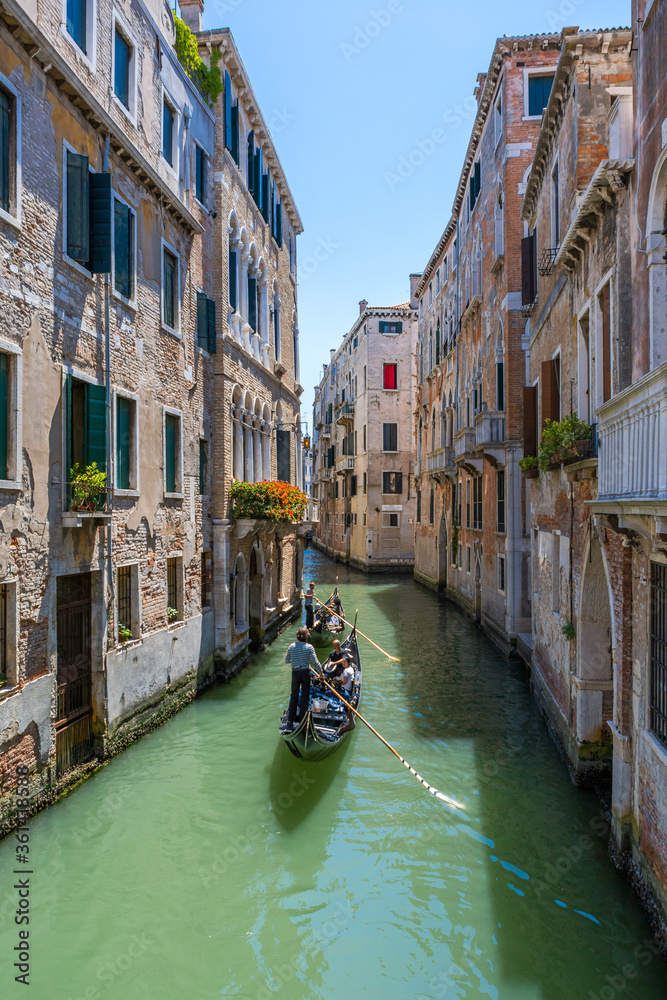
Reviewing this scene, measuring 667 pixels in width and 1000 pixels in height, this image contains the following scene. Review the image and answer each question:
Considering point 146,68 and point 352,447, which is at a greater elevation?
point 146,68

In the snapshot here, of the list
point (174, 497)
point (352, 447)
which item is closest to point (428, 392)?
point (352, 447)

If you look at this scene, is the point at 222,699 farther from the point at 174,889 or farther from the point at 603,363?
the point at 603,363

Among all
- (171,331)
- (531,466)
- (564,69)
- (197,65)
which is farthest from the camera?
(197,65)

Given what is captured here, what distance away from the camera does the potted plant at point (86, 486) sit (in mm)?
7755

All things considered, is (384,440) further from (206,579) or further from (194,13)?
(206,579)

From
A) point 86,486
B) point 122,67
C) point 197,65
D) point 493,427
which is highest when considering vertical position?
point 197,65

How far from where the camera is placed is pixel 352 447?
128 feet

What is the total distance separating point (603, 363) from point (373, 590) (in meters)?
21.1

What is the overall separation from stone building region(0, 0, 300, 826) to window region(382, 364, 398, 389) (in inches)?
826

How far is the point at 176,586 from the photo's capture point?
11.4m

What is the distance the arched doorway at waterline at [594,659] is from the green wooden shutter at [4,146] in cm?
731

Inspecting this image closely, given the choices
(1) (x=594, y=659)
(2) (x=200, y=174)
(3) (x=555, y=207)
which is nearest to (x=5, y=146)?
(2) (x=200, y=174)

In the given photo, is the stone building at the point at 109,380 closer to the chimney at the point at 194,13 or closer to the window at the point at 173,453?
the window at the point at 173,453

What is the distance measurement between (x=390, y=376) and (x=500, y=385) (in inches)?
742
